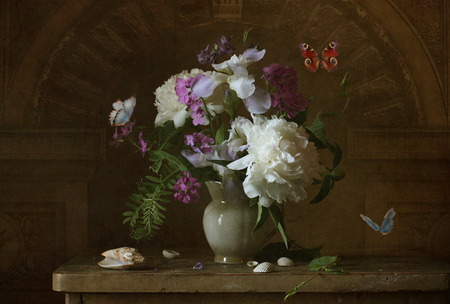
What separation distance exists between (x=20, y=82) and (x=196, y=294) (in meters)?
0.94

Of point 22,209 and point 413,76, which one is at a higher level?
point 413,76

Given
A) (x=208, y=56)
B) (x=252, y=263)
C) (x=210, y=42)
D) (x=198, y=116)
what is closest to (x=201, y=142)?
(x=198, y=116)

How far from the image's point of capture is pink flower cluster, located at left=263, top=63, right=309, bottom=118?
2.87 feet

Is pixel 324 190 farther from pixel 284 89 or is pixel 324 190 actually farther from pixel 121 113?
pixel 121 113

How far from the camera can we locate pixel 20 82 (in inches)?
54.6

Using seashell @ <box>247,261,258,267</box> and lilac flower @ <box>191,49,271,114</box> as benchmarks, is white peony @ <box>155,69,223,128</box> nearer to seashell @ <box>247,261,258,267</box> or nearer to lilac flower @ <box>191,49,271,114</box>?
lilac flower @ <box>191,49,271,114</box>

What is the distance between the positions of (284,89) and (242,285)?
1.33 feet

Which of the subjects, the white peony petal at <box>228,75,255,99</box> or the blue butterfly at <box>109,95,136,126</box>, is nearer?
the white peony petal at <box>228,75,255,99</box>

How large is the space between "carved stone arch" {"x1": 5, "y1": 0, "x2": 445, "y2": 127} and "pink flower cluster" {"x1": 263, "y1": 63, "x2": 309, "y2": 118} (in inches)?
23.1

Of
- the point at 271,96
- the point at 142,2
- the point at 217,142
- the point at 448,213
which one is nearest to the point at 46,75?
the point at 142,2

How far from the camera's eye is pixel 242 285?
33.8 inches

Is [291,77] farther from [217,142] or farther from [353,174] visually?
[353,174]

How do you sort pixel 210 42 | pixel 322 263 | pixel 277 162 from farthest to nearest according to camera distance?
pixel 210 42, pixel 322 263, pixel 277 162

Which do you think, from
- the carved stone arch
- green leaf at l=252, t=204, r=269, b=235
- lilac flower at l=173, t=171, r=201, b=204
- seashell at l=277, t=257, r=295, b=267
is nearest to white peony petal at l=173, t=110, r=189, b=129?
lilac flower at l=173, t=171, r=201, b=204
